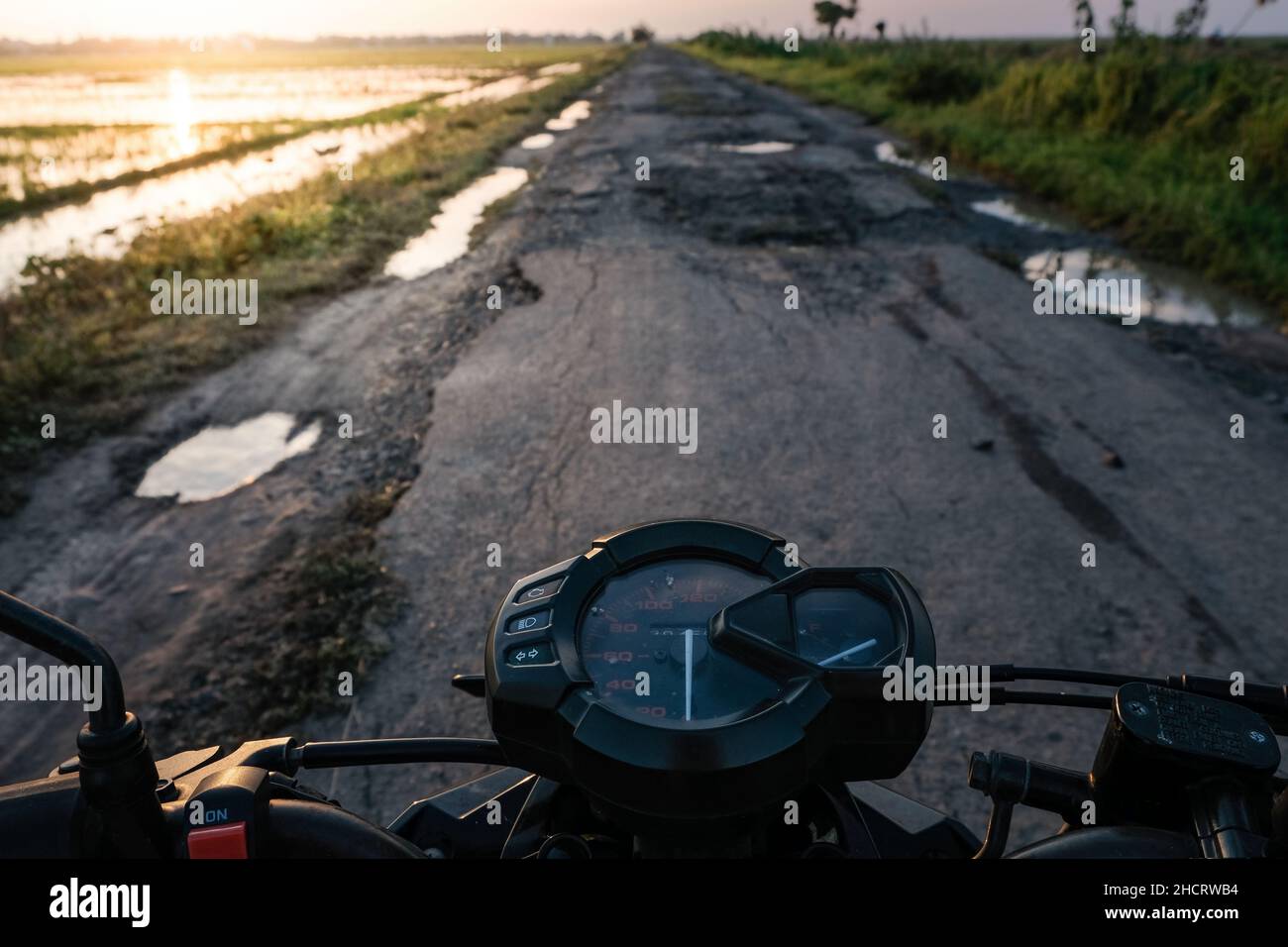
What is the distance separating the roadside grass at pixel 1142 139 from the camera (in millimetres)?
8031

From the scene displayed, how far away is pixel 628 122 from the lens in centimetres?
1897

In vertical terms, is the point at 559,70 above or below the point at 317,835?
above

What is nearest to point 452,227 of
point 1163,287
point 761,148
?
point 761,148

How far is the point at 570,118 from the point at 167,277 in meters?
15.1

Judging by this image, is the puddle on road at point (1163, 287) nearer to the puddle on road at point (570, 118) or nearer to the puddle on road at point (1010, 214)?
the puddle on road at point (1010, 214)

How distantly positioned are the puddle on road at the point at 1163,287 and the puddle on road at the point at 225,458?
610 centimetres

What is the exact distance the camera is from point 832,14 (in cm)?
3909

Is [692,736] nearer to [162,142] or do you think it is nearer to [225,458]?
[225,458]

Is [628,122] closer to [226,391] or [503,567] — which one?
[226,391]
